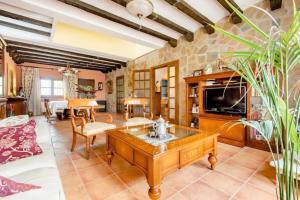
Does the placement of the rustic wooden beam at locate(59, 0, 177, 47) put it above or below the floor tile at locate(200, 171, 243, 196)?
above

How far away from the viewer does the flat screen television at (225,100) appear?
2.76 metres

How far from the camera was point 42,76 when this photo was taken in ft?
23.8

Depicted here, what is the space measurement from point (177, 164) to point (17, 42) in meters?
5.68

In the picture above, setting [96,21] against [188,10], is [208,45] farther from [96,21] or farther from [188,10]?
[96,21]

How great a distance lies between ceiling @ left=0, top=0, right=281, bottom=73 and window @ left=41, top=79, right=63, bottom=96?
2269mm

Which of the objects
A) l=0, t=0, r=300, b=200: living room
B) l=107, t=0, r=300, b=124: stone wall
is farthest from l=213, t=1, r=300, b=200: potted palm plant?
l=107, t=0, r=300, b=124: stone wall

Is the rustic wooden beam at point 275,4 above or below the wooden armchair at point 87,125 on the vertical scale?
above

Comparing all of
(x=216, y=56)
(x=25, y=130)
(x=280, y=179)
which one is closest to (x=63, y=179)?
(x=25, y=130)

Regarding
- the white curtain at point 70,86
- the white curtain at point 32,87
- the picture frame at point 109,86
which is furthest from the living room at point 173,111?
the picture frame at point 109,86

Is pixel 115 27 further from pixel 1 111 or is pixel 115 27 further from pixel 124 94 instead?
pixel 124 94

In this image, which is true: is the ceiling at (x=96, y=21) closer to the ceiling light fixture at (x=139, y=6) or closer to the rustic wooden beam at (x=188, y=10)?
the rustic wooden beam at (x=188, y=10)

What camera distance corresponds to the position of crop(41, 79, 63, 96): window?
7.42m

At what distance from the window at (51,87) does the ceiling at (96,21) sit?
2.27 metres

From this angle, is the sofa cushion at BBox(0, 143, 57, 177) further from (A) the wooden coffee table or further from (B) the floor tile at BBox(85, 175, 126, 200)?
(A) the wooden coffee table
